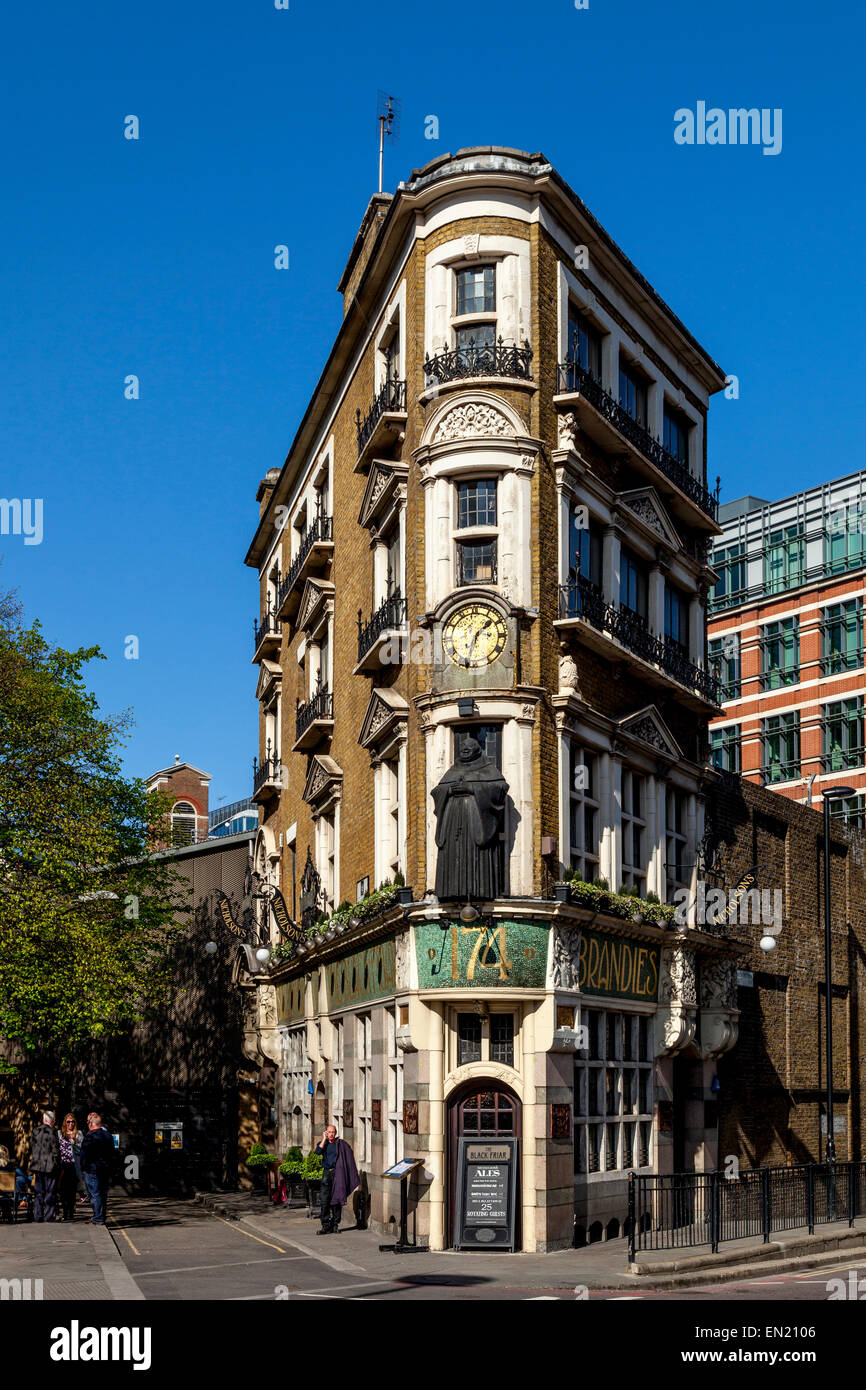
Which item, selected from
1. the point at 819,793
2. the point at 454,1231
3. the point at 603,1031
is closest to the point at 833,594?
the point at 819,793

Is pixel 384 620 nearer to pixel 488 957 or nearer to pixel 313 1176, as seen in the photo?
pixel 488 957

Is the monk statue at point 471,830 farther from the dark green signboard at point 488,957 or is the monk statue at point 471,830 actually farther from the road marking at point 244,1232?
the road marking at point 244,1232

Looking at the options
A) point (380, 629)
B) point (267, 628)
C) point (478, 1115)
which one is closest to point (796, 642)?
point (267, 628)

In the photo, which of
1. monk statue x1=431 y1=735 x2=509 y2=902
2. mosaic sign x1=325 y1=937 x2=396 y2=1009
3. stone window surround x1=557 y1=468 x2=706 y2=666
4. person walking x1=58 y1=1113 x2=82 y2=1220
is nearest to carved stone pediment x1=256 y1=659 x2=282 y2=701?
mosaic sign x1=325 y1=937 x2=396 y2=1009

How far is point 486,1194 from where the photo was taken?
23.6 meters

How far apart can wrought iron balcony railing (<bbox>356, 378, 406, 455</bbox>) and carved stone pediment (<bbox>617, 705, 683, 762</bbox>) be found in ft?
24.2

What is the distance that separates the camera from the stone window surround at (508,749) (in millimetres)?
24719

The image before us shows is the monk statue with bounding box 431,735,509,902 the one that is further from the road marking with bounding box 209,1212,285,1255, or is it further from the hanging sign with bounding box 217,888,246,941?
the hanging sign with bounding box 217,888,246,941

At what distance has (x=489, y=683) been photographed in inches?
992

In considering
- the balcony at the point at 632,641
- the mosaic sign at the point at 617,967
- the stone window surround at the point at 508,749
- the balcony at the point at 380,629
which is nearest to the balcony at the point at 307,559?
the balcony at the point at 380,629

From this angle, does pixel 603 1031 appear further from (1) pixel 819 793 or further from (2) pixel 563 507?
(1) pixel 819 793

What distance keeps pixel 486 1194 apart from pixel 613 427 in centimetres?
1404

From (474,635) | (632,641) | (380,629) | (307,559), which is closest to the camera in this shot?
(474,635)

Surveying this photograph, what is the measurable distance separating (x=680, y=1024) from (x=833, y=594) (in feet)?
157
